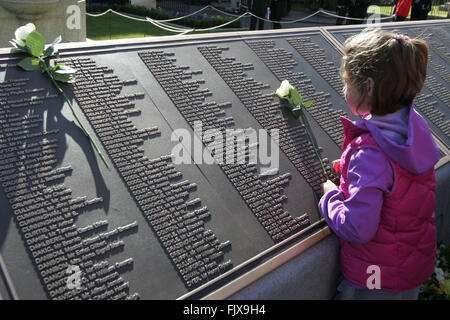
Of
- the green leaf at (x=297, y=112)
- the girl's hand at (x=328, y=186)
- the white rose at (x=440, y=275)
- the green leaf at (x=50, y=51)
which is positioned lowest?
the white rose at (x=440, y=275)

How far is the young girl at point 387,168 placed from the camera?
6.29 ft

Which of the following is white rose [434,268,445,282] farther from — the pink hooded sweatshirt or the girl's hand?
the girl's hand

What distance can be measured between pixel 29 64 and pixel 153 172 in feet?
3.22

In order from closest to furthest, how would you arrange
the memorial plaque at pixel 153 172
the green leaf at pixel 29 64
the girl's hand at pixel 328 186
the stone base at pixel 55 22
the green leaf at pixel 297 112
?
the memorial plaque at pixel 153 172 → the green leaf at pixel 29 64 → the girl's hand at pixel 328 186 → the green leaf at pixel 297 112 → the stone base at pixel 55 22

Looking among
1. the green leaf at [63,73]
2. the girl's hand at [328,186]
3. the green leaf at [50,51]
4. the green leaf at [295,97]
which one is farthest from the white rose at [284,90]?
the green leaf at [50,51]

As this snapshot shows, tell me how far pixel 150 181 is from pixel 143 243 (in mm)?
378

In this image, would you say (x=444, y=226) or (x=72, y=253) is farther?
(x=444, y=226)

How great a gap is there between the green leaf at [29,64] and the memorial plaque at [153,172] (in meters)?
0.04

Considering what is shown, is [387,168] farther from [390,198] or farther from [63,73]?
[63,73]

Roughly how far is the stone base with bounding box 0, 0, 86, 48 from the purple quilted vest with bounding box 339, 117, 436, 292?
17.8 feet

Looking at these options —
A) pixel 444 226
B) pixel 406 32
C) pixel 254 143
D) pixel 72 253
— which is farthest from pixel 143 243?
pixel 406 32

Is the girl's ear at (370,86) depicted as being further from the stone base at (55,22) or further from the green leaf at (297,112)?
the stone base at (55,22)

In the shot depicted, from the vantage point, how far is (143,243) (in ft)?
6.69
